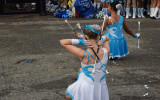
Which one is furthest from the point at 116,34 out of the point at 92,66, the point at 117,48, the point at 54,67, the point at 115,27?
the point at 92,66

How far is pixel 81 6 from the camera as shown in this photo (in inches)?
521

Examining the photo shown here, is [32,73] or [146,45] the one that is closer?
[32,73]

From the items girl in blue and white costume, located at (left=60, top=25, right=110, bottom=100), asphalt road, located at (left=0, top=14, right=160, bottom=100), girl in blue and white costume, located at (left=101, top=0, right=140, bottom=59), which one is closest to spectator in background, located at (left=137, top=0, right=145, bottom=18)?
asphalt road, located at (left=0, top=14, right=160, bottom=100)

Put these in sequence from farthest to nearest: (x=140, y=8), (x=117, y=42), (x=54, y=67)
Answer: (x=140, y=8) → (x=117, y=42) → (x=54, y=67)

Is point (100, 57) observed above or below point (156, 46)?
above

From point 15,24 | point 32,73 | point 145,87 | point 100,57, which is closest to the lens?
point 100,57

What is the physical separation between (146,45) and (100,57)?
5.44 m

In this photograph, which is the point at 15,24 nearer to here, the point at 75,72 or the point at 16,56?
the point at 16,56

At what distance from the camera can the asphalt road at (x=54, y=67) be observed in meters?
5.44

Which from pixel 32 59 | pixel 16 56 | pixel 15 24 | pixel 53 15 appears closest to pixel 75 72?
pixel 32 59

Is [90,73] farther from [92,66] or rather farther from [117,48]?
[117,48]

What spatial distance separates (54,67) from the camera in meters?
6.89

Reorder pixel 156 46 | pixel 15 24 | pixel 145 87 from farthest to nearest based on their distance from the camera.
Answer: pixel 15 24 < pixel 156 46 < pixel 145 87

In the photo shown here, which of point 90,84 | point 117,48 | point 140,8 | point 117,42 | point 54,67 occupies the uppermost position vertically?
point 140,8
